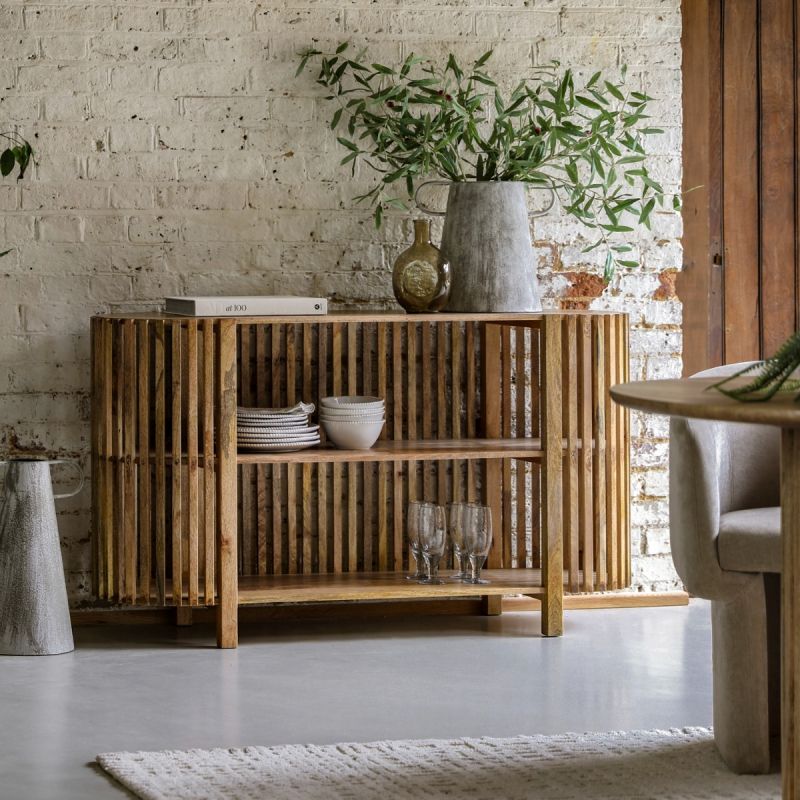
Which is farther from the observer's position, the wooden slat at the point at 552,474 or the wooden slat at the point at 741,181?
the wooden slat at the point at 741,181

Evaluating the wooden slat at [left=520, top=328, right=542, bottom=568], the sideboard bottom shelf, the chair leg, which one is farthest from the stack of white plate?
the chair leg

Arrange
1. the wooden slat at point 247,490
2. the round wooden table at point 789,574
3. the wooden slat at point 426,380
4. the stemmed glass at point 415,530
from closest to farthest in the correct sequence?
the round wooden table at point 789,574
the stemmed glass at point 415,530
the wooden slat at point 247,490
the wooden slat at point 426,380

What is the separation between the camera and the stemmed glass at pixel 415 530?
3.88 m

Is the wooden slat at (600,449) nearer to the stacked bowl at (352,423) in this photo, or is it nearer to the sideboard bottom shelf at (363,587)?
the sideboard bottom shelf at (363,587)

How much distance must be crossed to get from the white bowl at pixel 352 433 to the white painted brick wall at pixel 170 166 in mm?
482

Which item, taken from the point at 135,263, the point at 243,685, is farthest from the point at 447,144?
the point at 243,685

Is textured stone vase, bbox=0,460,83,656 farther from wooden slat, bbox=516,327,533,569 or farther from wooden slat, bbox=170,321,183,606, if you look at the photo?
wooden slat, bbox=516,327,533,569

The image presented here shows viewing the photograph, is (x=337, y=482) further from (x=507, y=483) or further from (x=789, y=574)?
(x=789, y=574)

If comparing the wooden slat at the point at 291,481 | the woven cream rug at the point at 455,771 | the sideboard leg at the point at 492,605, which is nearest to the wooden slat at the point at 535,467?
the sideboard leg at the point at 492,605

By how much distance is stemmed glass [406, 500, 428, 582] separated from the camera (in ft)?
12.7

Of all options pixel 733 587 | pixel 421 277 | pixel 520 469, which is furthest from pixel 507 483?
pixel 733 587

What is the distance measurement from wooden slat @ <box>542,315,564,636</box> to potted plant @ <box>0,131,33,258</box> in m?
1.55

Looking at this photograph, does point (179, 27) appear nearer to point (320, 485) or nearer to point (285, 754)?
point (320, 485)

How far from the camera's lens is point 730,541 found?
2689mm
